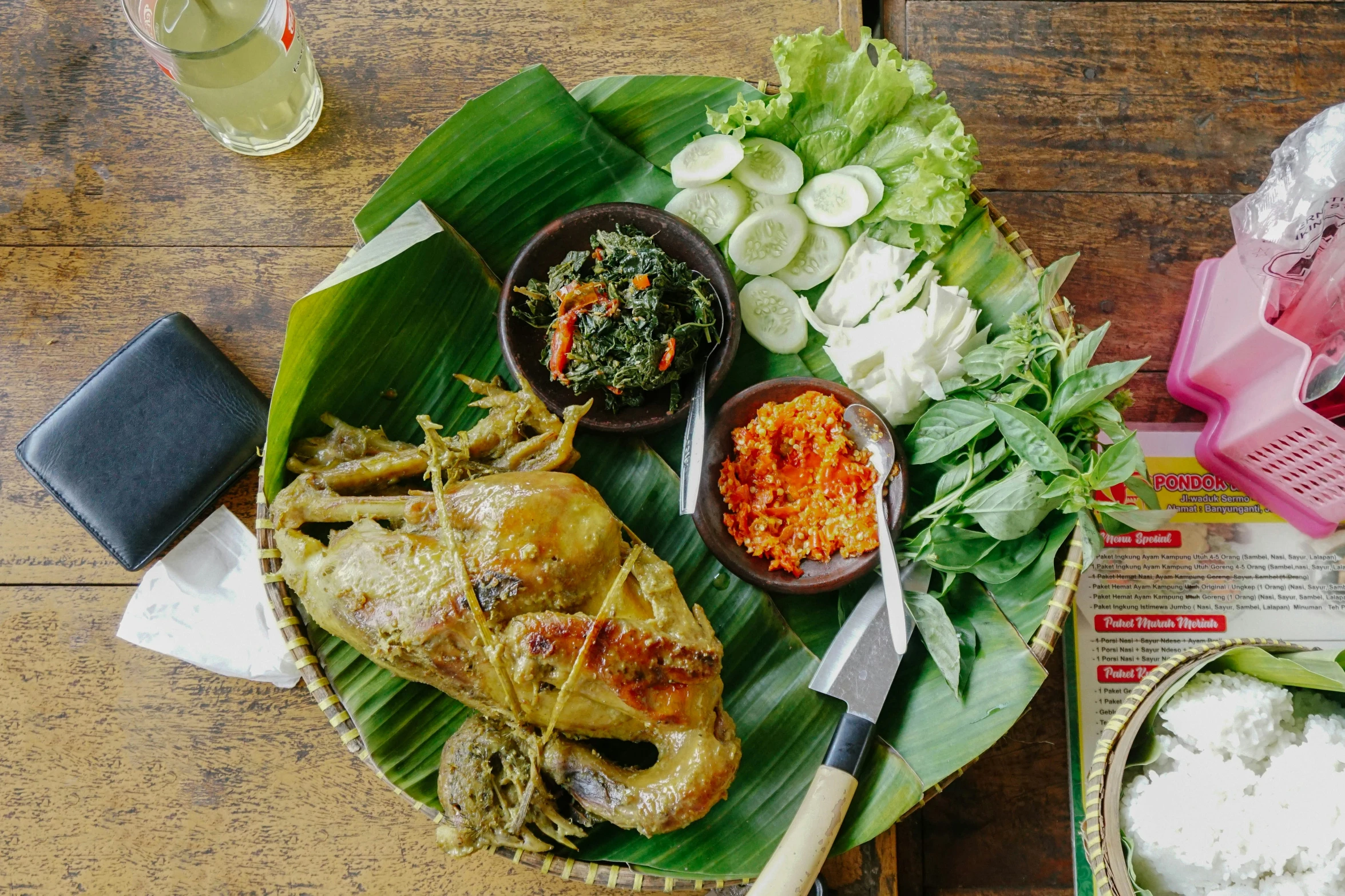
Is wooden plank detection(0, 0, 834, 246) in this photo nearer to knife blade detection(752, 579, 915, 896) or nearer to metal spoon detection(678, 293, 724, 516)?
metal spoon detection(678, 293, 724, 516)

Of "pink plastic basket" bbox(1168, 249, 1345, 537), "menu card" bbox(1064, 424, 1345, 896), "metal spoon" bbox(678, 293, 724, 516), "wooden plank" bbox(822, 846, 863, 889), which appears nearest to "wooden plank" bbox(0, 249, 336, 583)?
"metal spoon" bbox(678, 293, 724, 516)

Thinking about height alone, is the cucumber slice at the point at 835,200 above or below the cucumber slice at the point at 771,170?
below

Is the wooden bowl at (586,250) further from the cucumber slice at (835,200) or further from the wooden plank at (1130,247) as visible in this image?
the wooden plank at (1130,247)

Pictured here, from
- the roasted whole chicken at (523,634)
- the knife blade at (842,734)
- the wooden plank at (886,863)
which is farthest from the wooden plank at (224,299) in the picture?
the wooden plank at (886,863)

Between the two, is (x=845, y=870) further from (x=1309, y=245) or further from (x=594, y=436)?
(x=1309, y=245)

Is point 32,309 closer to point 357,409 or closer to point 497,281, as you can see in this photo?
point 357,409

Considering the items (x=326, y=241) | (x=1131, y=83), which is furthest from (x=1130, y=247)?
(x=326, y=241)
